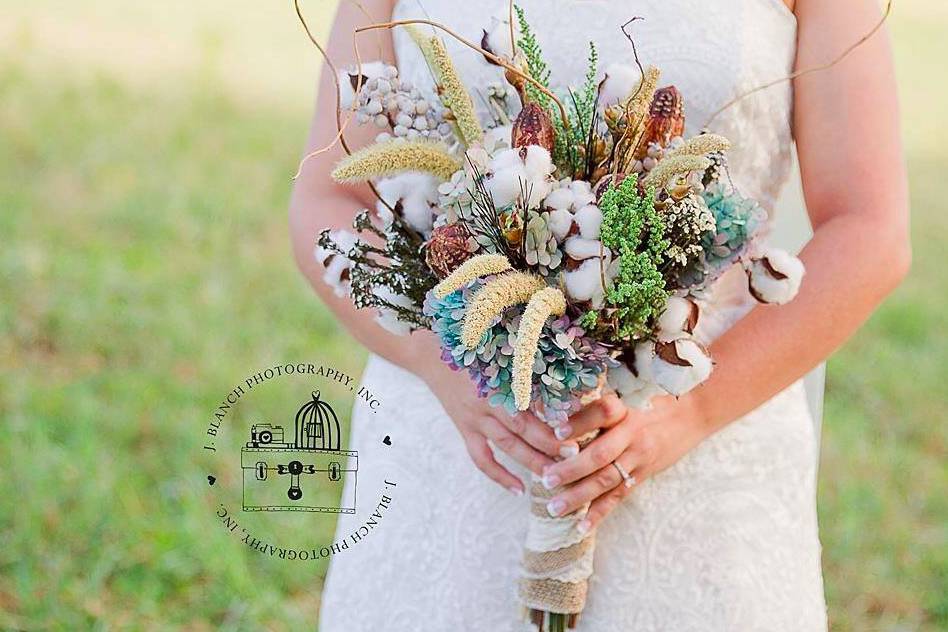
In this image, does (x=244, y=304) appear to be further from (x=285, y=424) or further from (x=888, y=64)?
(x=888, y=64)

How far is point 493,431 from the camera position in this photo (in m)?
1.61

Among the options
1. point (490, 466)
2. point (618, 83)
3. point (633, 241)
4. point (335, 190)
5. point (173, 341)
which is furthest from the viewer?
point (173, 341)

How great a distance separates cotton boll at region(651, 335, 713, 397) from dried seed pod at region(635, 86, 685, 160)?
214 millimetres

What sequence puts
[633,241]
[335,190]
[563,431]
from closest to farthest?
[633,241]
[563,431]
[335,190]

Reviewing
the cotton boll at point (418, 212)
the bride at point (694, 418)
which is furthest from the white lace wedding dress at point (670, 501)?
the cotton boll at point (418, 212)

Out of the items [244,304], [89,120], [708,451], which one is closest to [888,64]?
[708,451]

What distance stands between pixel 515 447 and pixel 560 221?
42 cm

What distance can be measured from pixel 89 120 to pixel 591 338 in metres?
4.86

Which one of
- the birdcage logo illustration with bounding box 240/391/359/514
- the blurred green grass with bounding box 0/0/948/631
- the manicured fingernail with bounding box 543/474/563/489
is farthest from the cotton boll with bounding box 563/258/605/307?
the birdcage logo illustration with bounding box 240/391/359/514

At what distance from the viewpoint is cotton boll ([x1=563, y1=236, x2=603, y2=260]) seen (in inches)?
49.4

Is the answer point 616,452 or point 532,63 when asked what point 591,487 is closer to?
point 616,452

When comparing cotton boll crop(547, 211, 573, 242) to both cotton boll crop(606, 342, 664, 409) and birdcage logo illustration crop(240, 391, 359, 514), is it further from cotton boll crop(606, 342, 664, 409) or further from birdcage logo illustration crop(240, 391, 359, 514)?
birdcage logo illustration crop(240, 391, 359, 514)

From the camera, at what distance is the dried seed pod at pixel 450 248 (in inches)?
50.2

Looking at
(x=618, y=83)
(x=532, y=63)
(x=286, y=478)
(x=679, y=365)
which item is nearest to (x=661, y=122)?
(x=618, y=83)
